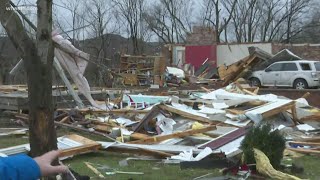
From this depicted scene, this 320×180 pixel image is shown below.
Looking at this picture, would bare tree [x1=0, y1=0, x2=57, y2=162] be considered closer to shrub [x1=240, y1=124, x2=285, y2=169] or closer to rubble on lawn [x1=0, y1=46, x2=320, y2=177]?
rubble on lawn [x1=0, y1=46, x2=320, y2=177]

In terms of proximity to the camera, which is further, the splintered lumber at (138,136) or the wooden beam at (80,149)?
Result: the splintered lumber at (138,136)

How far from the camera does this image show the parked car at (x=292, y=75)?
Answer: 27312 mm

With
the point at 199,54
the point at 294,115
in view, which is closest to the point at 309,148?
the point at 294,115

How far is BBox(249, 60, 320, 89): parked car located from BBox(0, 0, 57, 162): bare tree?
2413 centimetres

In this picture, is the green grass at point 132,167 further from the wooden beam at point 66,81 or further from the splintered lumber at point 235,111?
the splintered lumber at point 235,111

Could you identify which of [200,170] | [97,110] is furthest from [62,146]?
[97,110]

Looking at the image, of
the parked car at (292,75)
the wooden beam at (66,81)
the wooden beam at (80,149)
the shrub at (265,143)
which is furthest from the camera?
the parked car at (292,75)

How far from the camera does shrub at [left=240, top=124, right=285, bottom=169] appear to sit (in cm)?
727

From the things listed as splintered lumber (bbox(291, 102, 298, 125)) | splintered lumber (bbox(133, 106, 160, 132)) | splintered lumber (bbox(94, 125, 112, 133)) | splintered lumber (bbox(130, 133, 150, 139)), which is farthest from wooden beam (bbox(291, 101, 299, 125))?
splintered lumber (bbox(94, 125, 112, 133))

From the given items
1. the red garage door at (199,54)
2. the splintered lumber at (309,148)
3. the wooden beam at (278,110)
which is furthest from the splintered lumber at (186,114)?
the red garage door at (199,54)

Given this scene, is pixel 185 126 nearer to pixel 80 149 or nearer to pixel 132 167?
pixel 80 149

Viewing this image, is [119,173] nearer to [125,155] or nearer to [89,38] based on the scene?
[125,155]

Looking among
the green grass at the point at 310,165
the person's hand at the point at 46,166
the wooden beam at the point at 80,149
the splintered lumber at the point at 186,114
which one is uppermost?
the person's hand at the point at 46,166

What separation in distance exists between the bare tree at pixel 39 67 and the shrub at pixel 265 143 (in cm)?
324
